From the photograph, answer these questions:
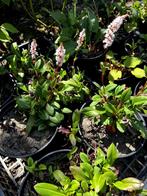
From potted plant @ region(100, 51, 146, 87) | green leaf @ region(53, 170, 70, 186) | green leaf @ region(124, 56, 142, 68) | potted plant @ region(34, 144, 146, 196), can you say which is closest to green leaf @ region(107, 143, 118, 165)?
potted plant @ region(34, 144, 146, 196)

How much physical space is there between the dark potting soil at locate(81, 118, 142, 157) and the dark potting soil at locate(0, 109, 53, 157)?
21 centimetres

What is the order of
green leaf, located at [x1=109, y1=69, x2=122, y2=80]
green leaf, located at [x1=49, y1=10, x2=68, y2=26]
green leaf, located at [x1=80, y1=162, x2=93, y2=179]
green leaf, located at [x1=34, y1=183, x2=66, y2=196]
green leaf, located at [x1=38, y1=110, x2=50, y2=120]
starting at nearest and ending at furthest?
green leaf, located at [x1=34, y1=183, x2=66, y2=196] < green leaf, located at [x1=80, y1=162, x2=93, y2=179] < green leaf, located at [x1=38, y1=110, x2=50, y2=120] < green leaf, located at [x1=109, y1=69, x2=122, y2=80] < green leaf, located at [x1=49, y1=10, x2=68, y2=26]

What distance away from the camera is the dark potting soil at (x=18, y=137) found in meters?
2.03

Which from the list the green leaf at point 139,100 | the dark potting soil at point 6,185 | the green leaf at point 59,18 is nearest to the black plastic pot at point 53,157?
the dark potting soil at point 6,185

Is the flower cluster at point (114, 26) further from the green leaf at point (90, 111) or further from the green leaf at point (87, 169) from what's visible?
the green leaf at point (87, 169)

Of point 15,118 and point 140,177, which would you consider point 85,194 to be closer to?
point 140,177

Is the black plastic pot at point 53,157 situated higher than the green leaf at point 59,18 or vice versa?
the green leaf at point 59,18

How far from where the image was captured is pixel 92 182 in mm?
1726

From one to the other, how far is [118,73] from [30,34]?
A: 2.34ft

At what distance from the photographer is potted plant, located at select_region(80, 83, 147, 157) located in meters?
1.90

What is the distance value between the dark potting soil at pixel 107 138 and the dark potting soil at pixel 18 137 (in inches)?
8.2

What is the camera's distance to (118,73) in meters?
2.25

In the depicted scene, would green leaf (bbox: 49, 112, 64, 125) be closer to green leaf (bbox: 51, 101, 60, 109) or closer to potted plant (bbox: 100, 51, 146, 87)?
green leaf (bbox: 51, 101, 60, 109)

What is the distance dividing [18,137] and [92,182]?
1.83ft
